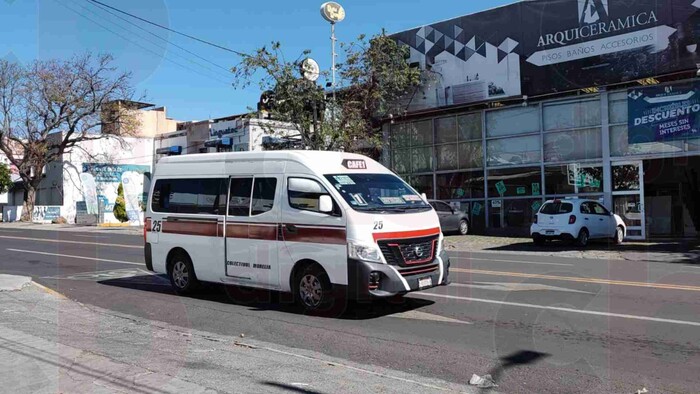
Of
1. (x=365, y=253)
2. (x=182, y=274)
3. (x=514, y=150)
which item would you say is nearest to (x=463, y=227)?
(x=514, y=150)

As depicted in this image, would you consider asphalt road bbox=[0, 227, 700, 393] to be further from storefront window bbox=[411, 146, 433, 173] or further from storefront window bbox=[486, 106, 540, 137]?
storefront window bbox=[411, 146, 433, 173]

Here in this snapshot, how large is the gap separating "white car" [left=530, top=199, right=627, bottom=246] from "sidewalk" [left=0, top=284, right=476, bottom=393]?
1455 centimetres

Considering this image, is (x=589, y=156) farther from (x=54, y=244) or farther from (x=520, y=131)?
(x=54, y=244)

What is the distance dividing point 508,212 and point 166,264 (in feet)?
56.4

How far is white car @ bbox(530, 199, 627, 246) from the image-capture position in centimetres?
1938

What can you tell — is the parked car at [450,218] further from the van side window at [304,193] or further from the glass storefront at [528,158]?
the van side window at [304,193]

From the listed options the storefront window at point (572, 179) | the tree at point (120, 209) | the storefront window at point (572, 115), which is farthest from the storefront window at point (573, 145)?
the tree at point (120, 209)

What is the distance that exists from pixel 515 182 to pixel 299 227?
700 inches

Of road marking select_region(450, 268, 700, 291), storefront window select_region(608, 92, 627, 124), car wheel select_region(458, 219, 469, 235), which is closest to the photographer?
road marking select_region(450, 268, 700, 291)

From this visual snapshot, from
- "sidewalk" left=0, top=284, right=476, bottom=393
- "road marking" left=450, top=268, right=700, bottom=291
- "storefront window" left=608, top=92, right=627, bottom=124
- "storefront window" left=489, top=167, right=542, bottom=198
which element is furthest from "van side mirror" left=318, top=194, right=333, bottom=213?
"storefront window" left=489, top=167, right=542, bottom=198

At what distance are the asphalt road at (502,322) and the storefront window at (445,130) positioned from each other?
44.9ft

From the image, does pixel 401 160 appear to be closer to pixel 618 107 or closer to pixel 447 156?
pixel 447 156

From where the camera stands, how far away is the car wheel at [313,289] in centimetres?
863

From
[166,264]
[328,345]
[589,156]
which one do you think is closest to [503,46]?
[589,156]
